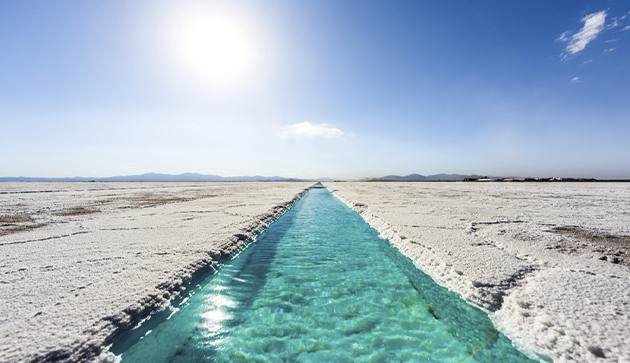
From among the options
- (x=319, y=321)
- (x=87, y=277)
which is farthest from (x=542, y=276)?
(x=87, y=277)

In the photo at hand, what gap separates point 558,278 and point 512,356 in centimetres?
153

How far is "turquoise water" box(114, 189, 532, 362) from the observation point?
219cm

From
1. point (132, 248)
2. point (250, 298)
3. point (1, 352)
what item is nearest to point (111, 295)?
point (1, 352)

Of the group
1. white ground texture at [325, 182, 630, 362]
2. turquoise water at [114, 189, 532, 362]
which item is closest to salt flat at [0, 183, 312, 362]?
turquoise water at [114, 189, 532, 362]

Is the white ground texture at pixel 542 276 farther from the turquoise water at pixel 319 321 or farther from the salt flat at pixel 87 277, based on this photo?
the salt flat at pixel 87 277

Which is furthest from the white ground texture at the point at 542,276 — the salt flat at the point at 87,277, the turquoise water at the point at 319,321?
the salt flat at the point at 87,277

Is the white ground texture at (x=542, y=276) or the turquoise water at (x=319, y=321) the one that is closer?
the white ground texture at (x=542, y=276)

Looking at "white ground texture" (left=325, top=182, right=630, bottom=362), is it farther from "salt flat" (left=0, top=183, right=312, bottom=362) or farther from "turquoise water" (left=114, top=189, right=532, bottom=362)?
"salt flat" (left=0, top=183, right=312, bottom=362)

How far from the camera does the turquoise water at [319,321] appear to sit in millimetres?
2191

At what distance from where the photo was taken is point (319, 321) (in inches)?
105

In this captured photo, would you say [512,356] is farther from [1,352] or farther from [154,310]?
[1,352]

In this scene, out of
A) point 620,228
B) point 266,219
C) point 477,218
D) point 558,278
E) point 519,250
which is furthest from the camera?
point 266,219

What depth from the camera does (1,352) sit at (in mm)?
1716

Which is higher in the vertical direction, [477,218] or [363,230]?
[477,218]
